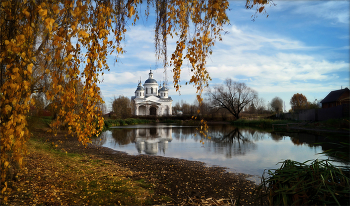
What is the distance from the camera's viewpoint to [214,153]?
10.1 metres

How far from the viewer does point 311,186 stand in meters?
1.81

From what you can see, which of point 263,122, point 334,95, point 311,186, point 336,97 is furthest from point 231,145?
point 334,95

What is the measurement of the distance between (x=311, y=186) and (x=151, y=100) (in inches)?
2389

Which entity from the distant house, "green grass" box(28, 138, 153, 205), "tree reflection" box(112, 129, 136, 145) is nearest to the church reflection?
"tree reflection" box(112, 129, 136, 145)

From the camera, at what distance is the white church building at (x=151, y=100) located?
61.7 meters

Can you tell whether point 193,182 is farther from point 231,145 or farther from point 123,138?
point 123,138

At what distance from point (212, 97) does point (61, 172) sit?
3563cm

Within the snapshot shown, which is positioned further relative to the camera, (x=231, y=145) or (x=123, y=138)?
(x=123, y=138)

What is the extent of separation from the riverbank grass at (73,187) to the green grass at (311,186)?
264 centimetres

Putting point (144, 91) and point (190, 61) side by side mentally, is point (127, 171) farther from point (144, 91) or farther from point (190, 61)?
point (144, 91)

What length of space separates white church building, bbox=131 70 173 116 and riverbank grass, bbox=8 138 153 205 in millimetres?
56074

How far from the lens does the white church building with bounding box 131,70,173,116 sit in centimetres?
6171

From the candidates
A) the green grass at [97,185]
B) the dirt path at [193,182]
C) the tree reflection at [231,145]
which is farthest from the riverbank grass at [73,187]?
the tree reflection at [231,145]

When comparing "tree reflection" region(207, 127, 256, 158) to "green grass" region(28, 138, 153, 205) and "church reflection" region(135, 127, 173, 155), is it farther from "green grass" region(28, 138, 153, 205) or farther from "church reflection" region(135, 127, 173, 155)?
"green grass" region(28, 138, 153, 205)
